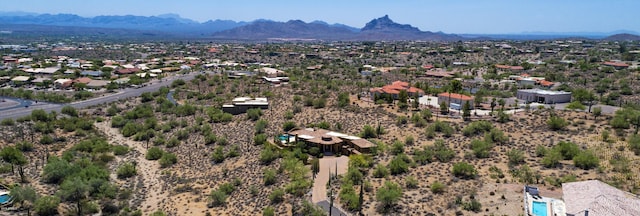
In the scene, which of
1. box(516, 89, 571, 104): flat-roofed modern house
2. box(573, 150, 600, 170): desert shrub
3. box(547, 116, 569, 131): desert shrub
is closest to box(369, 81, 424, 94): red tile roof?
box(516, 89, 571, 104): flat-roofed modern house

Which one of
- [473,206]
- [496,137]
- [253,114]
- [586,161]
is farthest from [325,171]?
[253,114]

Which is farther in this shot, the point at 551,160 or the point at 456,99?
the point at 456,99

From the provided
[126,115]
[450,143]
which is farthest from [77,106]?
[450,143]

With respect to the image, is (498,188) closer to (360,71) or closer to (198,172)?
(198,172)

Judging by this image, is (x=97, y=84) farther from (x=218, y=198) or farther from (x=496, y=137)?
(x=496, y=137)

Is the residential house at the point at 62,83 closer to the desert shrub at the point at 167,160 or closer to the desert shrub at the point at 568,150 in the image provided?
the desert shrub at the point at 167,160

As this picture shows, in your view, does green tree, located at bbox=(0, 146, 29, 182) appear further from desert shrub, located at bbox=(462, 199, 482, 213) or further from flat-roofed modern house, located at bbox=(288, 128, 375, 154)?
desert shrub, located at bbox=(462, 199, 482, 213)

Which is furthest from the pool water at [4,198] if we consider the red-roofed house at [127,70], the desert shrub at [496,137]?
the red-roofed house at [127,70]
